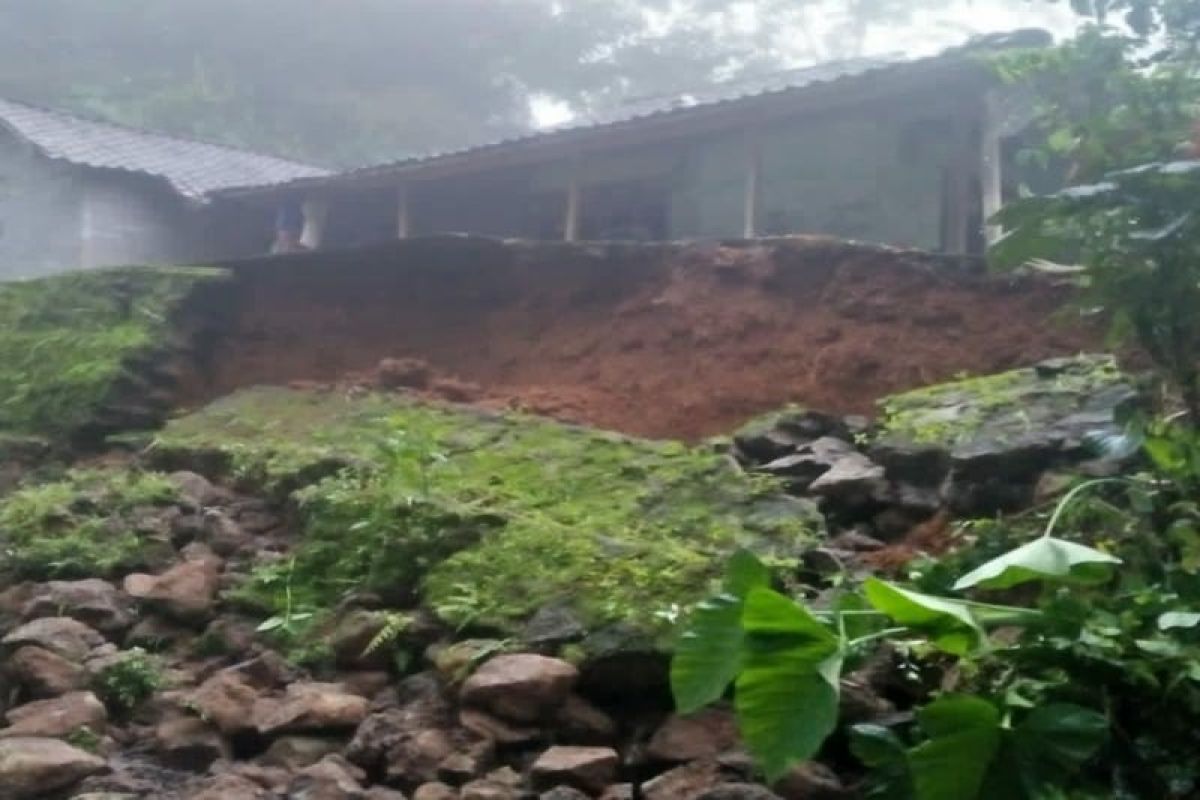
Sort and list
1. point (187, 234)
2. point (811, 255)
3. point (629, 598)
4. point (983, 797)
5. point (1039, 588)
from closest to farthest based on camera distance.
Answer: point (983, 797) → point (1039, 588) → point (629, 598) → point (811, 255) → point (187, 234)

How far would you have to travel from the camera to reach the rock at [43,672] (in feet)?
13.7

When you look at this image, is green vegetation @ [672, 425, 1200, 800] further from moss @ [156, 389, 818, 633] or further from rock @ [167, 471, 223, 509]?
rock @ [167, 471, 223, 509]

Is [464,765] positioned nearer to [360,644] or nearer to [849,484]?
[360,644]

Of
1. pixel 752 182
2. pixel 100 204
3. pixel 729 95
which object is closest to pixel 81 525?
pixel 752 182

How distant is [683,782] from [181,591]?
2.22m

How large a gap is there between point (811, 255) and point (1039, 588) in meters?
3.77

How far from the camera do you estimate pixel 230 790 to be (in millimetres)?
3562

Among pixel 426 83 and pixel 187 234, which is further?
pixel 426 83

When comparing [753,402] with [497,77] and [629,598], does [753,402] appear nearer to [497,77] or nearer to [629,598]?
[629,598]

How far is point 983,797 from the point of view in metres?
2.70

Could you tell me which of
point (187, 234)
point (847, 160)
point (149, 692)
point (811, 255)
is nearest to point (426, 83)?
point (187, 234)

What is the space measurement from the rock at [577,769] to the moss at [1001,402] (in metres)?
2.17

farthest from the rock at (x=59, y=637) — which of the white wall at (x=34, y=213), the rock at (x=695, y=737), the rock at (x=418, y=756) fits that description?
the white wall at (x=34, y=213)

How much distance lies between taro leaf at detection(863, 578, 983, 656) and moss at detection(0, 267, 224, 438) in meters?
5.44
